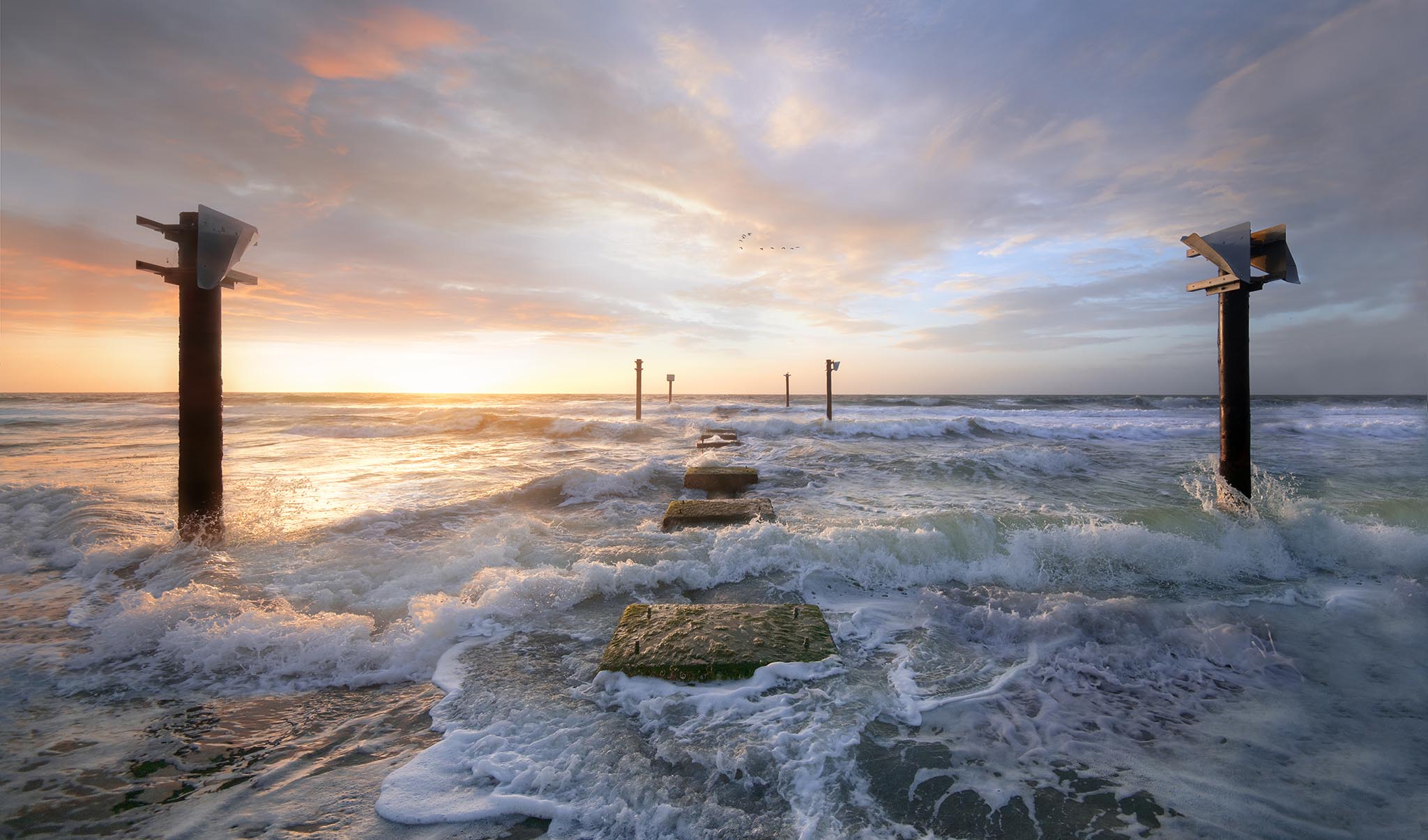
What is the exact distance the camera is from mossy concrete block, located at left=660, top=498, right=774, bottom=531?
6902mm

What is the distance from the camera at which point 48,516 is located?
7172 millimetres

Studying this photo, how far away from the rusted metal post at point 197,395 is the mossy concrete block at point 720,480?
21.0ft

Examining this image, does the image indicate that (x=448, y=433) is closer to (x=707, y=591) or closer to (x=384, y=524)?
(x=384, y=524)

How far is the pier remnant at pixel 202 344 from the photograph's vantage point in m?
5.42

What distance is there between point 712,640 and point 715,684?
0.34m

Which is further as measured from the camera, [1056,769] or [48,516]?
[48,516]

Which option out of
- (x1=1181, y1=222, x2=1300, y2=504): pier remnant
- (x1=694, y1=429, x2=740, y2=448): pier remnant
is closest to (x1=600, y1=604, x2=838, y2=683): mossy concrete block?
(x1=1181, y1=222, x2=1300, y2=504): pier remnant

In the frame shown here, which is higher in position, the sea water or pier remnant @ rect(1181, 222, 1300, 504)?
pier remnant @ rect(1181, 222, 1300, 504)

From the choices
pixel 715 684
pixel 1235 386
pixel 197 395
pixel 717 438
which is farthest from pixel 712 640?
pixel 717 438

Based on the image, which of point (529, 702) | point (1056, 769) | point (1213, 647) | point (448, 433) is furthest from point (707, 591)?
point (448, 433)

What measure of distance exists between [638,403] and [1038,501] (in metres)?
24.2

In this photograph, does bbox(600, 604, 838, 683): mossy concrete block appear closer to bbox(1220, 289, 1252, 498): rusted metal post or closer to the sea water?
the sea water

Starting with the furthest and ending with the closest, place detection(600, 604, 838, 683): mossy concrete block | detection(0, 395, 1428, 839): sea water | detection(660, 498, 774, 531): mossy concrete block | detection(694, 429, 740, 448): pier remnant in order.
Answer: detection(694, 429, 740, 448): pier remnant → detection(660, 498, 774, 531): mossy concrete block → detection(600, 604, 838, 683): mossy concrete block → detection(0, 395, 1428, 839): sea water

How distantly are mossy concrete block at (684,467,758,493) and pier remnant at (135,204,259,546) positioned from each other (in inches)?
252
